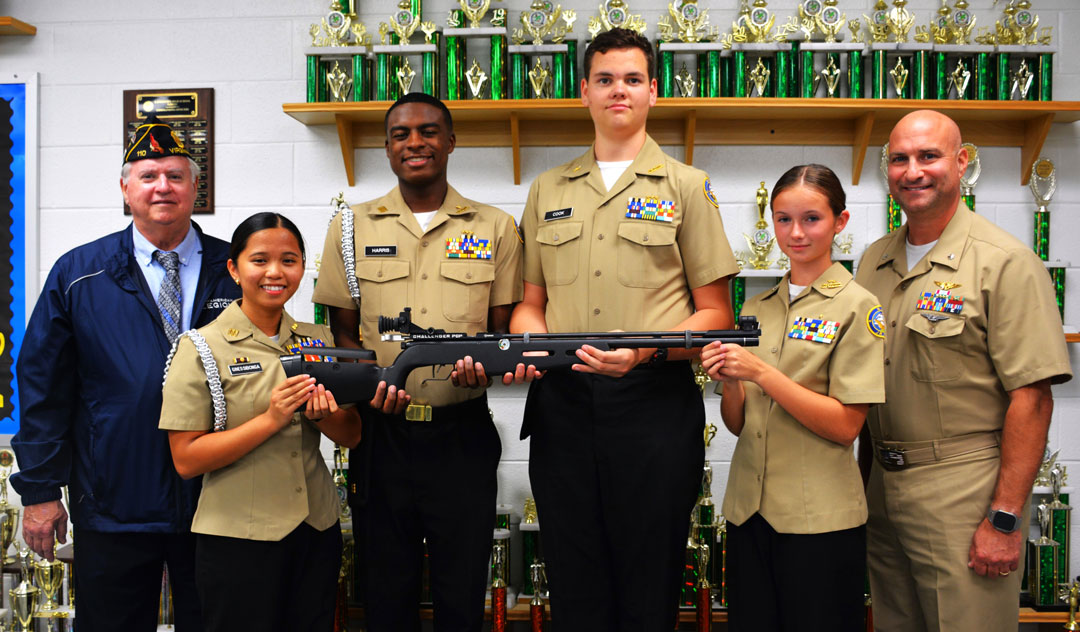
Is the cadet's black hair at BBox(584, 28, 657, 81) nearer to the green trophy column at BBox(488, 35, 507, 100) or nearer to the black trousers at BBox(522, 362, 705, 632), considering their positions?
the black trousers at BBox(522, 362, 705, 632)

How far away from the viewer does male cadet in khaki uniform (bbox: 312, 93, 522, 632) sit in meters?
2.22

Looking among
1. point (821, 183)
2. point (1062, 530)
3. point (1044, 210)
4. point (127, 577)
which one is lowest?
point (1062, 530)

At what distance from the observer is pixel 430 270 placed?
2318mm

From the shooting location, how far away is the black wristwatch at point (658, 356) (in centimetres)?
198

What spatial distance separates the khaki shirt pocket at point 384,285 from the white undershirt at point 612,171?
66cm

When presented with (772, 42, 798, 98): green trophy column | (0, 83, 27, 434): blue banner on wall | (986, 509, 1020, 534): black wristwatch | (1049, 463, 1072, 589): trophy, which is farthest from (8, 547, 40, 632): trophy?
(1049, 463, 1072, 589): trophy

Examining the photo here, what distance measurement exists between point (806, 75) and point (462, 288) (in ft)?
6.24

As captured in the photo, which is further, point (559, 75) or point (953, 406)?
point (559, 75)

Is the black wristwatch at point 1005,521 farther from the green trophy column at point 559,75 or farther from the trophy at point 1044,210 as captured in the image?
the green trophy column at point 559,75

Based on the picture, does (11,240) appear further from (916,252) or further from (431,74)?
(916,252)

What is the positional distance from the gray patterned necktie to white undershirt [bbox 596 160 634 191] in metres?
1.33

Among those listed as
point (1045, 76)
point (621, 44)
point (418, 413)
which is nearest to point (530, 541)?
point (418, 413)

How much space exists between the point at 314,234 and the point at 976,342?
105 inches

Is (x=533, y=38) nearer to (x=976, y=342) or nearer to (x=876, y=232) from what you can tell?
(x=876, y=232)
